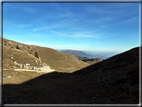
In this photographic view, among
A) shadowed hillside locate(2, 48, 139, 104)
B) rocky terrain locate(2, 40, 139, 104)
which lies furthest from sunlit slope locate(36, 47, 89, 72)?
shadowed hillside locate(2, 48, 139, 104)

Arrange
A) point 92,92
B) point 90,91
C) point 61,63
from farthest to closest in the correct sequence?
point 61,63
point 90,91
point 92,92

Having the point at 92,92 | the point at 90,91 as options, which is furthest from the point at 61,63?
the point at 92,92

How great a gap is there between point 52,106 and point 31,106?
7.81 ft

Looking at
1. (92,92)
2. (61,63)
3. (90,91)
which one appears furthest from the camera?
(61,63)

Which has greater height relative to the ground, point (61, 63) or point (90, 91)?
point (90, 91)

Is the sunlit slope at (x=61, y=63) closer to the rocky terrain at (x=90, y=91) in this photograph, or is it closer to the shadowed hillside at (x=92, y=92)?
the rocky terrain at (x=90, y=91)

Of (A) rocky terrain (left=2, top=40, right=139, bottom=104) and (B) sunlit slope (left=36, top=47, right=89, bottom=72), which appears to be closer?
(A) rocky terrain (left=2, top=40, right=139, bottom=104)

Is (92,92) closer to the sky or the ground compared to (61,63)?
closer to the sky

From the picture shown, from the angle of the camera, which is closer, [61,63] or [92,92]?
[92,92]

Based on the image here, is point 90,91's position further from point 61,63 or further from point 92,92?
point 61,63

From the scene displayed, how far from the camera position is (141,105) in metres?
6.23

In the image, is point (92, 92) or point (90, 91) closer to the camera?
point (92, 92)

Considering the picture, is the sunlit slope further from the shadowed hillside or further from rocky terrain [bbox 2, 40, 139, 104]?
the shadowed hillside

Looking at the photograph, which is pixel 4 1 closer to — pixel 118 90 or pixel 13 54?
pixel 118 90
